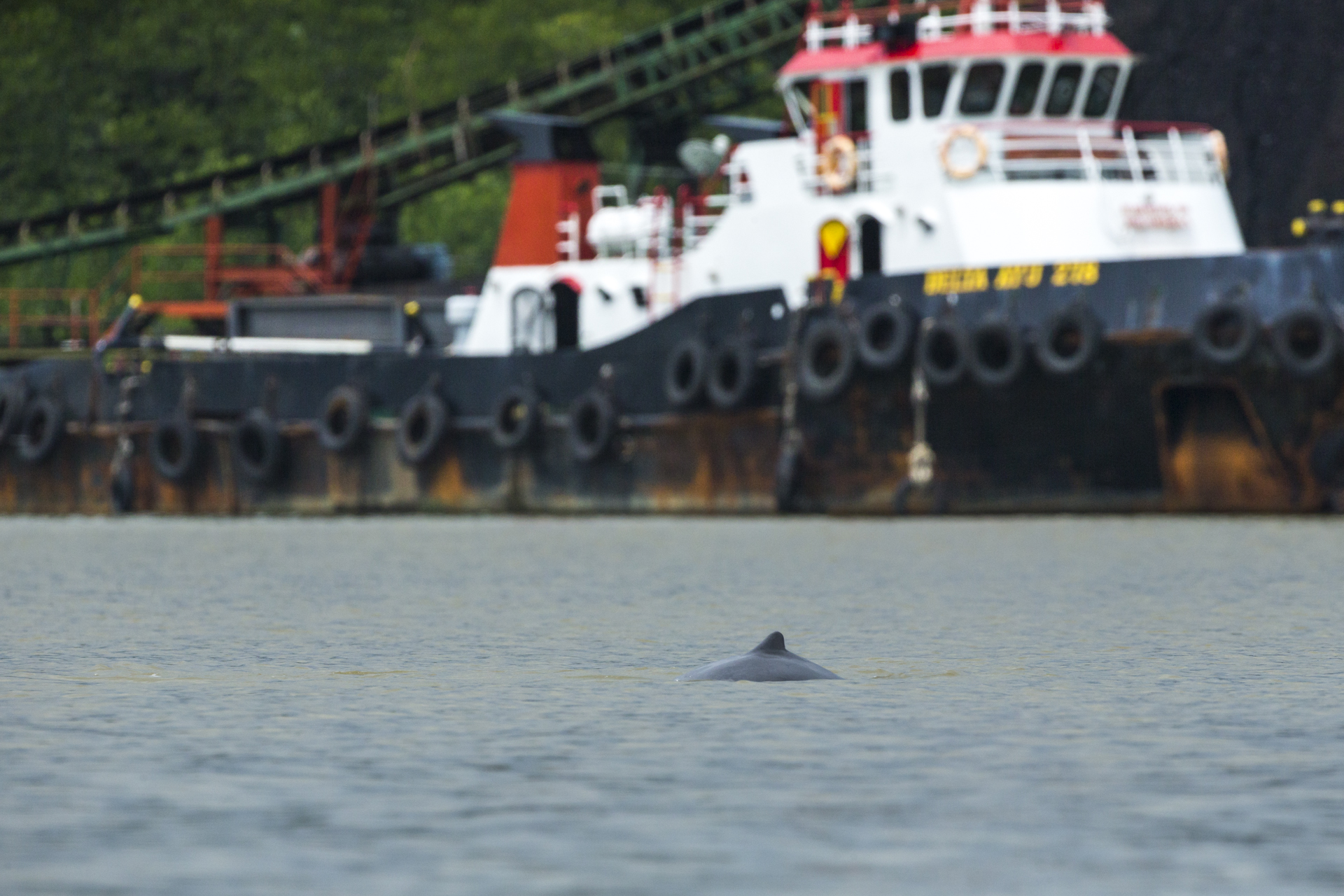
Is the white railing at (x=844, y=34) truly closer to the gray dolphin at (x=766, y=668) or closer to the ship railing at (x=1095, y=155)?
the ship railing at (x=1095, y=155)

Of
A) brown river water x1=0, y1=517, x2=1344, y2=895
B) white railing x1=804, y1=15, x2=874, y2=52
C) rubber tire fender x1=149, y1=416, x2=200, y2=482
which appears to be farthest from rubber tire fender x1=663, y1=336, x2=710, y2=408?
brown river water x1=0, y1=517, x2=1344, y2=895

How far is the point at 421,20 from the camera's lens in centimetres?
6888

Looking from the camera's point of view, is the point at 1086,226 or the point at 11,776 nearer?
the point at 11,776

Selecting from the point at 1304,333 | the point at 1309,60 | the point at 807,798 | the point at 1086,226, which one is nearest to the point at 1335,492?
the point at 1304,333

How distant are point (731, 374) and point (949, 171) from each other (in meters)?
2.98

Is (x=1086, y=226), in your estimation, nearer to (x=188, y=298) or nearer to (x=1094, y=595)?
(x=1094, y=595)

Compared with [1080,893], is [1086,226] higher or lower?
higher

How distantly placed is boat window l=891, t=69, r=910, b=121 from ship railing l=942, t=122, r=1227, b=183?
0.96 metres

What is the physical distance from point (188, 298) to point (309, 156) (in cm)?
1759

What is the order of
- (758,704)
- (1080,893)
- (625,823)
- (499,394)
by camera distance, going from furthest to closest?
(499,394)
(758,704)
(625,823)
(1080,893)

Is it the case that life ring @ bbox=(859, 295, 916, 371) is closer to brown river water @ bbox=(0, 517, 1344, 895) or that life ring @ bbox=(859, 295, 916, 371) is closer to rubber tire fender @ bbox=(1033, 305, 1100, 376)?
rubber tire fender @ bbox=(1033, 305, 1100, 376)

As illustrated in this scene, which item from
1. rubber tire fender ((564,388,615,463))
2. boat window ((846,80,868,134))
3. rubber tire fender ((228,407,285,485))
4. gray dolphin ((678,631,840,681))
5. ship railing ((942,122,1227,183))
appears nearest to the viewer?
gray dolphin ((678,631,840,681))

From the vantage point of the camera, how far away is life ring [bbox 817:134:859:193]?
24.4 meters

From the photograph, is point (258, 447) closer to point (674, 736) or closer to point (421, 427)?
point (421, 427)
